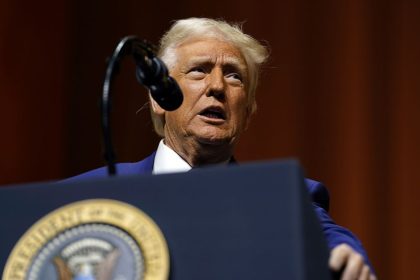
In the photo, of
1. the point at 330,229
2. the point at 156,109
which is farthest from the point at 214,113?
the point at 330,229

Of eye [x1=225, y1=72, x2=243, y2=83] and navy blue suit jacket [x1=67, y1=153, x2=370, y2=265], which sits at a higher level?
eye [x1=225, y1=72, x2=243, y2=83]

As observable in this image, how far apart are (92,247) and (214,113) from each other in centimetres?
85

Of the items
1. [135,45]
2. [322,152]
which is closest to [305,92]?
[322,152]

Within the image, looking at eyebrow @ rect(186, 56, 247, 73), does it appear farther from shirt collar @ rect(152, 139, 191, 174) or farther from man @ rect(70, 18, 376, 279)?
shirt collar @ rect(152, 139, 191, 174)

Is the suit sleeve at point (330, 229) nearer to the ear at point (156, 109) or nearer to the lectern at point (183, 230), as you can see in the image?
the lectern at point (183, 230)

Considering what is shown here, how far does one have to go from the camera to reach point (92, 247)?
904mm

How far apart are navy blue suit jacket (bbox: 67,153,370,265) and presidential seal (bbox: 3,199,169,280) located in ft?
0.92

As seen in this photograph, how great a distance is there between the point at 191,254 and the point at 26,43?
1.98 metres

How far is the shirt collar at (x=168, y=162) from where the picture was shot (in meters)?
1.73

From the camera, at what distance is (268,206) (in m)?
0.86

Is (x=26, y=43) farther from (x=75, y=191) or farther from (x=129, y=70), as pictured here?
(x=75, y=191)

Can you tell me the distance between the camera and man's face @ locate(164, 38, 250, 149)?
171 cm

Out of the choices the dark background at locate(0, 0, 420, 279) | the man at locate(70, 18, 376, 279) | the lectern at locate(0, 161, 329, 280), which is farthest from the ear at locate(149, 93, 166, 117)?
the lectern at locate(0, 161, 329, 280)

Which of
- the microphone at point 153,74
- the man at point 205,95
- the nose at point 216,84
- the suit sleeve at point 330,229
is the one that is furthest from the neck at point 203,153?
the microphone at point 153,74
